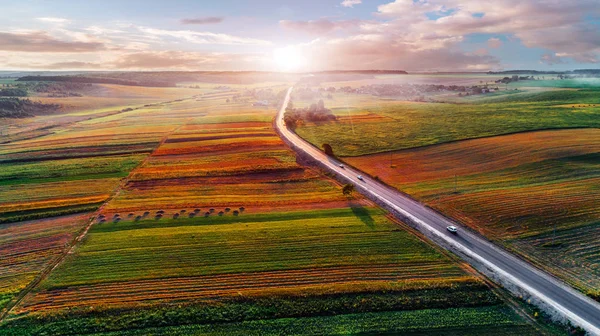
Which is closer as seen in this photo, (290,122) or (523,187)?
(523,187)

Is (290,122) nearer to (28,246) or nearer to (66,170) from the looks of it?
(66,170)

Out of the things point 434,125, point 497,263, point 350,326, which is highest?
point 434,125

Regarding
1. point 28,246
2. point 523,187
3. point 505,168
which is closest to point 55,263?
point 28,246

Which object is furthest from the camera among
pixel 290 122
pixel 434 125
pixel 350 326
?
pixel 290 122

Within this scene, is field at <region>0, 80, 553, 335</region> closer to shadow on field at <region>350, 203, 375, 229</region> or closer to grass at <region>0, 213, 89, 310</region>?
shadow on field at <region>350, 203, 375, 229</region>

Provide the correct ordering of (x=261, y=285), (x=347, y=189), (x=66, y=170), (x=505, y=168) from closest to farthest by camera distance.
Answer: (x=261, y=285)
(x=347, y=189)
(x=505, y=168)
(x=66, y=170)

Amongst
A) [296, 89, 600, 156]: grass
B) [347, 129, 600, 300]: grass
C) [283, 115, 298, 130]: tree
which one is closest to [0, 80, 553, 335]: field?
[347, 129, 600, 300]: grass

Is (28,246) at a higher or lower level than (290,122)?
lower

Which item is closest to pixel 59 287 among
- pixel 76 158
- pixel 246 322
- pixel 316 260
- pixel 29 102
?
pixel 246 322
